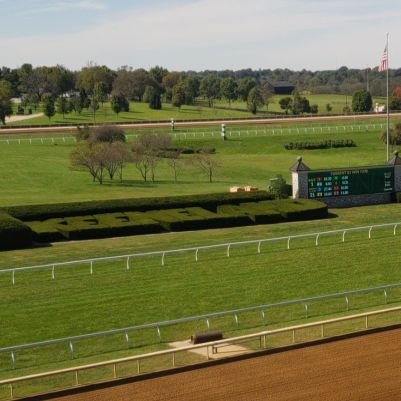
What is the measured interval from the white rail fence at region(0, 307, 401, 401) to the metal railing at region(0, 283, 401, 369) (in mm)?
1015

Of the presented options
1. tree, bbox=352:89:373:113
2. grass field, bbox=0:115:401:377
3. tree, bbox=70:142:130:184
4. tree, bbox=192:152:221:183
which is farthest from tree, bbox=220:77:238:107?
grass field, bbox=0:115:401:377

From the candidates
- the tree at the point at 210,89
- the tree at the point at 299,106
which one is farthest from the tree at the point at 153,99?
the tree at the point at 210,89

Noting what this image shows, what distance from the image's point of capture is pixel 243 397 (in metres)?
13.8

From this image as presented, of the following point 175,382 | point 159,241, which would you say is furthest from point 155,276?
point 175,382

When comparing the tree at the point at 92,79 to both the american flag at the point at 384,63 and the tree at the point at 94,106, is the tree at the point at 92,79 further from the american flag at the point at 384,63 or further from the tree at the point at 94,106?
the american flag at the point at 384,63

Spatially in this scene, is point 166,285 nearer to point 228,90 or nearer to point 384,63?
point 384,63

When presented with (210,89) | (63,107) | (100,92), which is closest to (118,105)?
(63,107)

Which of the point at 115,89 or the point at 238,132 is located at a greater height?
the point at 115,89

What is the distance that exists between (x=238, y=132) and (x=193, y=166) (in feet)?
59.1

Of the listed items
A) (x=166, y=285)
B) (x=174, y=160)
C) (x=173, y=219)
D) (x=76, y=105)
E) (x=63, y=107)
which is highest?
(x=76, y=105)

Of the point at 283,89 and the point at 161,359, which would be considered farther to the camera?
the point at 283,89

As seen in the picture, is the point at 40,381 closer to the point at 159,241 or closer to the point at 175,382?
the point at 175,382

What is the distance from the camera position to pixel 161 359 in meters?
15.7

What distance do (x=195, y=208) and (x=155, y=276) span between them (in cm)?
982
